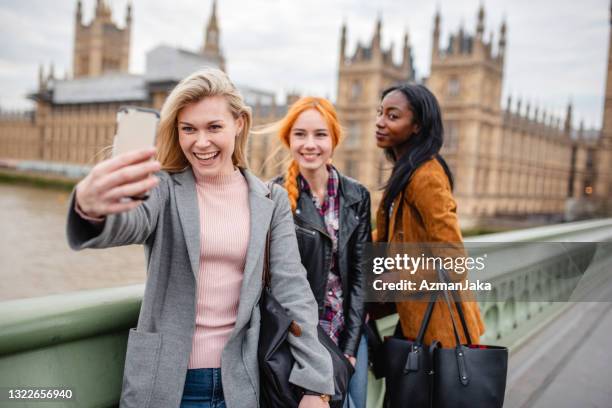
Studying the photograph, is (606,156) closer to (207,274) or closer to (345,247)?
(345,247)

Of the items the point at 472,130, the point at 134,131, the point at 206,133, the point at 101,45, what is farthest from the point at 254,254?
the point at 101,45

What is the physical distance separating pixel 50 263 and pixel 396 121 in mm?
16382

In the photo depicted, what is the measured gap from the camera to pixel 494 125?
→ 1280 inches

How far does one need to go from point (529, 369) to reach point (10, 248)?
18.5m

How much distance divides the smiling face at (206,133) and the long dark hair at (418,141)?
69 centimetres

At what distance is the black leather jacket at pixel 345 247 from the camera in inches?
68.0

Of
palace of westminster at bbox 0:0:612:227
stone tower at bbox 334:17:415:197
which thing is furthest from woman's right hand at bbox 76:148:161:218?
stone tower at bbox 334:17:415:197

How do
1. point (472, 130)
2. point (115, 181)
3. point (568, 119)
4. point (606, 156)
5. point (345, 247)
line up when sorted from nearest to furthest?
point (115, 181) → point (345, 247) → point (606, 156) → point (472, 130) → point (568, 119)

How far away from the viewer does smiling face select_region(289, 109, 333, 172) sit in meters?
1.88

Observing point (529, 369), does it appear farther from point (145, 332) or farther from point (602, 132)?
point (602, 132)

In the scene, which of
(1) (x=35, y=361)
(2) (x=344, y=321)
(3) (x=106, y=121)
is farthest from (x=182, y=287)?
(3) (x=106, y=121)

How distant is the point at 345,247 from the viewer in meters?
1.83

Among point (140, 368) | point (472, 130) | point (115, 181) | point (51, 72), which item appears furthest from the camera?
point (51, 72)

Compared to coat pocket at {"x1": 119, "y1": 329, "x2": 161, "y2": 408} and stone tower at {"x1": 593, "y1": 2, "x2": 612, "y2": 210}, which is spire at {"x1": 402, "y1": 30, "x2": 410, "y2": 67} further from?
coat pocket at {"x1": 119, "y1": 329, "x2": 161, "y2": 408}
